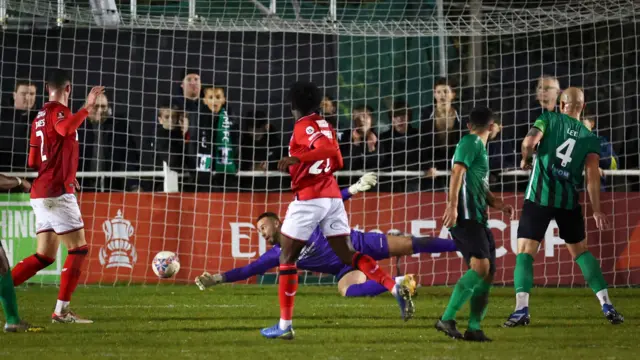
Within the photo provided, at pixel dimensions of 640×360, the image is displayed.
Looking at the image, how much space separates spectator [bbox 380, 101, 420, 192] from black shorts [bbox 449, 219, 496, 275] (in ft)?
18.0

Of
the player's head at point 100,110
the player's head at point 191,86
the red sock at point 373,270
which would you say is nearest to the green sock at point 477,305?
the red sock at point 373,270

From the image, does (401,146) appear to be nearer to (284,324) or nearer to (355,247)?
(355,247)

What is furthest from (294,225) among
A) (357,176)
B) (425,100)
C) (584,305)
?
(425,100)

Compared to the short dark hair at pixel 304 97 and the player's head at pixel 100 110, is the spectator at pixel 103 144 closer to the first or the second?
the player's head at pixel 100 110

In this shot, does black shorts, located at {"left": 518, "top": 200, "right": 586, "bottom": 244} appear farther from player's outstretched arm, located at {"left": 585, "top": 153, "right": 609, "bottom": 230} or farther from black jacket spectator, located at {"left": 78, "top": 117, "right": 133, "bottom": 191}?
black jacket spectator, located at {"left": 78, "top": 117, "right": 133, "bottom": 191}

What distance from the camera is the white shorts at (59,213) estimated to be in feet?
29.1

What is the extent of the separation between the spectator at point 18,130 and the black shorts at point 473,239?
6.86m

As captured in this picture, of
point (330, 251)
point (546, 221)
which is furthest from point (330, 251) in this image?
point (546, 221)

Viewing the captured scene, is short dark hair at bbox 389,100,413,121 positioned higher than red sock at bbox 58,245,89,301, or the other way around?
short dark hair at bbox 389,100,413,121

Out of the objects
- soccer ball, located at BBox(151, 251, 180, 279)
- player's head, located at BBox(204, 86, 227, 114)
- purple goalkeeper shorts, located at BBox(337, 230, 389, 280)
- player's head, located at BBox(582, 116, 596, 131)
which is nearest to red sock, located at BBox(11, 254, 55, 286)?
soccer ball, located at BBox(151, 251, 180, 279)

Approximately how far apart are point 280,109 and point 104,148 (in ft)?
7.99

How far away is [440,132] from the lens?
Result: 13469 mm

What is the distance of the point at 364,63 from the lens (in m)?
15.0

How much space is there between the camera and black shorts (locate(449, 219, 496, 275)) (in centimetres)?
764
